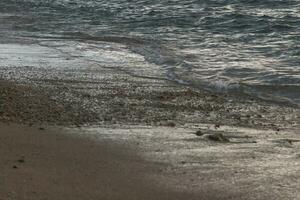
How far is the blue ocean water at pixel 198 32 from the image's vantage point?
899 centimetres

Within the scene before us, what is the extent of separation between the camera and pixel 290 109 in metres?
7.22

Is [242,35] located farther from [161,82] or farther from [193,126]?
[193,126]

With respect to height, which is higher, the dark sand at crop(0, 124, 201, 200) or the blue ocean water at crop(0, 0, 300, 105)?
the dark sand at crop(0, 124, 201, 200)

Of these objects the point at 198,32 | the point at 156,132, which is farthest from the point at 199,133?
the point at 198,32

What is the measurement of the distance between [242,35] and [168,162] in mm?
8517

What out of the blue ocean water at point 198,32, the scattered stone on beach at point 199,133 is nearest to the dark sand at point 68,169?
the scattered stone on beach at point 199,133

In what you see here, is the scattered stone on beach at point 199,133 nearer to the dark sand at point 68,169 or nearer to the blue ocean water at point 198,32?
the dark sand at point 68,169

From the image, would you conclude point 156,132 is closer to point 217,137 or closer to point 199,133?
point 199,133

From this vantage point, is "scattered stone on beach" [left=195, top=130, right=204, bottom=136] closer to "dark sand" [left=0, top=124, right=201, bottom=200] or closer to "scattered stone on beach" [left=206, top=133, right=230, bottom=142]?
"scattered stone on beach" [left=206, top=133, right=230, bottom=142]

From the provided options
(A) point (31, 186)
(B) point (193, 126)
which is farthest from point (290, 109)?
(A) point (31, 186)

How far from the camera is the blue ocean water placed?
8986 millimetres

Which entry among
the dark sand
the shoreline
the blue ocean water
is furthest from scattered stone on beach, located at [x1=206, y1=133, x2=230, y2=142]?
the blue ocean water

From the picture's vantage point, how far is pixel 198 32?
13.5 metres

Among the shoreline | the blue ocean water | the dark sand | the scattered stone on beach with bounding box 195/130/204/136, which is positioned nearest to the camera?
the dark sand
